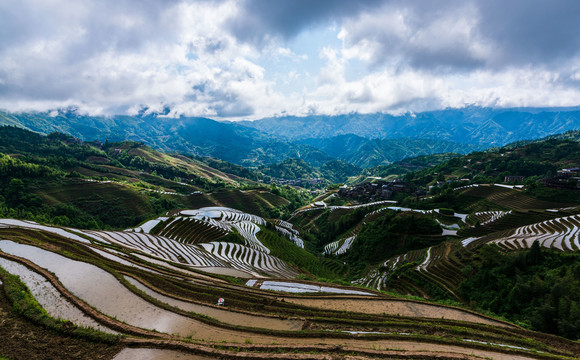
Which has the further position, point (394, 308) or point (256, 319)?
point (394, 308)

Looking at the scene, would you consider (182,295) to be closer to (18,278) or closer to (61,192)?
(18,278)

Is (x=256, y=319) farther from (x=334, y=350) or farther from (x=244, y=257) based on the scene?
(x=244, y=257)

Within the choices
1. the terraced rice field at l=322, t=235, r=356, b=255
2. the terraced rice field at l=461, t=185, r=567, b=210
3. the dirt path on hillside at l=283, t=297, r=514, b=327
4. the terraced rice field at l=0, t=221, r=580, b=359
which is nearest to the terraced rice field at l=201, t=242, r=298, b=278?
the terraced rice field at l=0, t=221, r=580, b=359

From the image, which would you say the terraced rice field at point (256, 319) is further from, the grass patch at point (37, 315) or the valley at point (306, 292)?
the grass patch at point (37, 315)

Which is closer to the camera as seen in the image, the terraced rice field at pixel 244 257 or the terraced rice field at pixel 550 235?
the terraced rice field at pixel 550 235

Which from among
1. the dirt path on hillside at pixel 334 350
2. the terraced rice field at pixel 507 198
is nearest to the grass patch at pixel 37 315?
the dirt path on hillside at pixel 334 350

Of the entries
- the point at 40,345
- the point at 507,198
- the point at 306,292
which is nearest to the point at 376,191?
the point at 507,198

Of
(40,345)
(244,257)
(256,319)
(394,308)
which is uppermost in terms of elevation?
(394,308)
